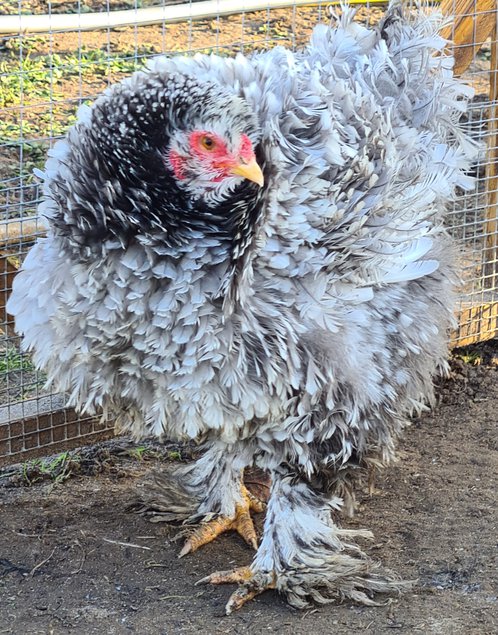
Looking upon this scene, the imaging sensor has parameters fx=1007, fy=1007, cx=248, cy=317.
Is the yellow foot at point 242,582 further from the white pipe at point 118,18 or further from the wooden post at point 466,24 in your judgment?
the wooden post at point 466,24

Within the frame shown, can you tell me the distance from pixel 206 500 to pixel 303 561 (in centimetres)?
65

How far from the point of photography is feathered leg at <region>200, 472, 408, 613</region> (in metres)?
3.33

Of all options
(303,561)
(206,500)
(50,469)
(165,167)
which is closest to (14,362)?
(50,469)

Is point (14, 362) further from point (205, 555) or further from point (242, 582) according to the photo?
point (242, 582)

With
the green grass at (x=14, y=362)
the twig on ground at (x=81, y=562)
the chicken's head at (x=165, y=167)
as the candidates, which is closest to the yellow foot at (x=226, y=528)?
the twig on ground at (x=81, y=562)

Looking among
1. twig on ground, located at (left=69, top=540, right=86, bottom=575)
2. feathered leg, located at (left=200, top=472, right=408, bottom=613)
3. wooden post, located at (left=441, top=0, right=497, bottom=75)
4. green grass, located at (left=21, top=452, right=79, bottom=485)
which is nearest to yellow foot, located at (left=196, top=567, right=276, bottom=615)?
feathered leg, located at (left=200, top=472, right=408, bottom=613)

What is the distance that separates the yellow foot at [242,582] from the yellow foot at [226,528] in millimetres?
219

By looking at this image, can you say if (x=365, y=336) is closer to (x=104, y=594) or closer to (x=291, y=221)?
(x=291, y=221)

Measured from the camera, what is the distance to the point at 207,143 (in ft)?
9.04

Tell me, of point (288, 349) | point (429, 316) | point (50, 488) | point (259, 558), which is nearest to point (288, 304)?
point (288, 349)

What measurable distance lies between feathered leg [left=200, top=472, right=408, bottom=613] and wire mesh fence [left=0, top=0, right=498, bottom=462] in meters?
1.15

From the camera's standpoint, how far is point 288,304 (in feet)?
9.90

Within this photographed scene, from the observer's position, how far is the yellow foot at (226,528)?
3688mm

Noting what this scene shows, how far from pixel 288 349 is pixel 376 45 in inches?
54.6
